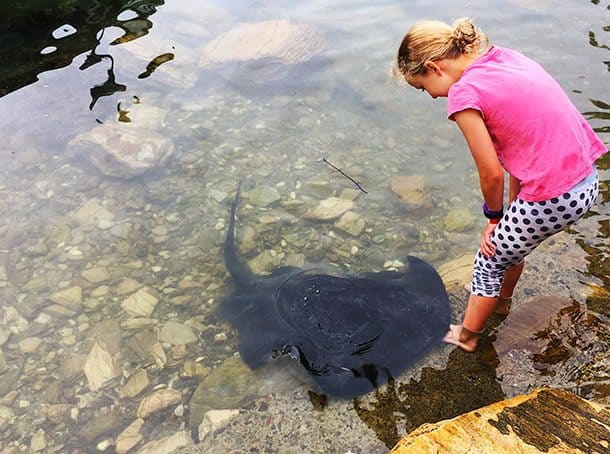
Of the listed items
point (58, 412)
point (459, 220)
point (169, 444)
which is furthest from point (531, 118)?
point (58, 412)

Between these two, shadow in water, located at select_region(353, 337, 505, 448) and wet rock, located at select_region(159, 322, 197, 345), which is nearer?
shadow in water, located at select_region(353, 337, 505, 448)

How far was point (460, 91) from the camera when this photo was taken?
238 centimetres

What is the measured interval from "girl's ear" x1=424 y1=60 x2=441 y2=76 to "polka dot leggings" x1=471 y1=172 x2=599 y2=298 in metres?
0.83

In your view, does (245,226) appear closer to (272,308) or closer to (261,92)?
(272,308)

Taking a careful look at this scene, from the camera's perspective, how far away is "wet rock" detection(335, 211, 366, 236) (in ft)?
15.5

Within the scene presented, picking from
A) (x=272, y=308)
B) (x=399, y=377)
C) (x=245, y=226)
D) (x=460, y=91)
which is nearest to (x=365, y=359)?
(x=399, y=377)

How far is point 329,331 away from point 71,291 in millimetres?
2523

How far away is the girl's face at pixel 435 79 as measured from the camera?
2.49 metres

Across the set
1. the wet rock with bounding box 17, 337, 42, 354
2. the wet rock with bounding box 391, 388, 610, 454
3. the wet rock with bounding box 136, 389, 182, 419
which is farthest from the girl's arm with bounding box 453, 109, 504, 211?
the wet rock with bounding box 17, 337, 42, 354

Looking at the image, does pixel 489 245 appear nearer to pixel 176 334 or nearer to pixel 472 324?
pixel 472 324

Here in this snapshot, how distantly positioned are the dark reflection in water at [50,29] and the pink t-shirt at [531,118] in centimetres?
568

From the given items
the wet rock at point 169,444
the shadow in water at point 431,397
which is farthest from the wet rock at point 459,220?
the wet rock at point 169,444

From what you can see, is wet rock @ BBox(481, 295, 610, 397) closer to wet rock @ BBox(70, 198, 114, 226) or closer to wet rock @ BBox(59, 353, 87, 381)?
wet rock @ BBox(59, 353, 87, 381)

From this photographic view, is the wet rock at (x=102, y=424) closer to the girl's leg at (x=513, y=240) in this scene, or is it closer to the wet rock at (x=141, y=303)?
the wet rock at (x=141, y=303)
